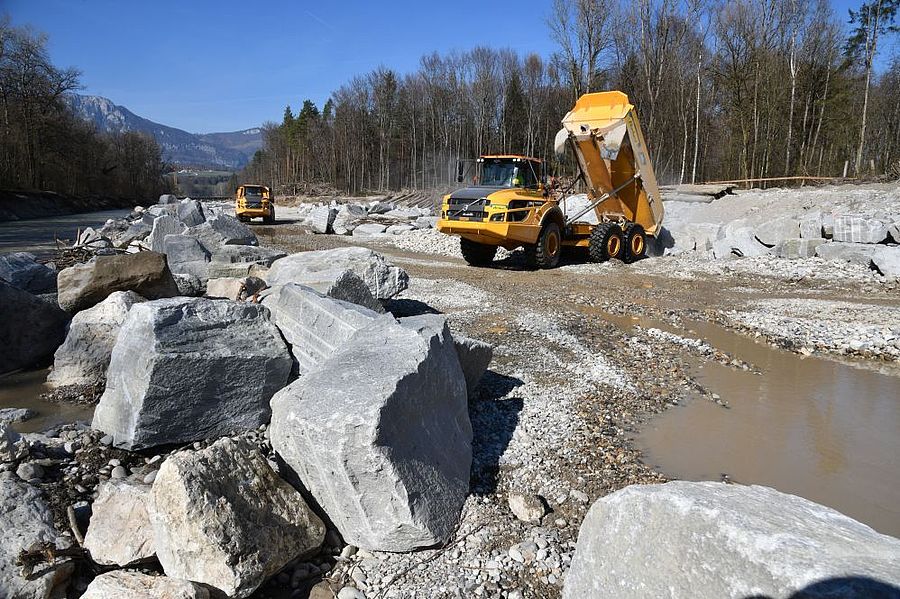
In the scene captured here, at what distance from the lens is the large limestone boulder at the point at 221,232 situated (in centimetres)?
1170

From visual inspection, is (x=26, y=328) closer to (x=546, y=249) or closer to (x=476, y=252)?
(x=476, y=252)

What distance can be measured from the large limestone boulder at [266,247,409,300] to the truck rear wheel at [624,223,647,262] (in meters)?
7.73

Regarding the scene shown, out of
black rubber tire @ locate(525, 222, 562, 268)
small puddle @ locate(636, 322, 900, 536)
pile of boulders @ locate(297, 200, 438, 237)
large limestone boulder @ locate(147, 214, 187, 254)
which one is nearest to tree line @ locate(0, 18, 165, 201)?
pile of boulders @ locate(297, 200, 438, 237)

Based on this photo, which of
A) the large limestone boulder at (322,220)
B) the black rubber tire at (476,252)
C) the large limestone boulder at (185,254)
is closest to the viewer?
the large limestone boulder at (185,254)

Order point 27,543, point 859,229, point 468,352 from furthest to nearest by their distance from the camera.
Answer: point 859,229 < point 468,352 < point 27,543

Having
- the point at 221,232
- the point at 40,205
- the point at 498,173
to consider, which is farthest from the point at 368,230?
the point at 40,205

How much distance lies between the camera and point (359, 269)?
7.25 metres

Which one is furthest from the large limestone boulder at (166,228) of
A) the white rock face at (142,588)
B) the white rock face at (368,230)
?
the white rock face at (142,588)

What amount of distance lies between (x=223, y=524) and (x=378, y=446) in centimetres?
79

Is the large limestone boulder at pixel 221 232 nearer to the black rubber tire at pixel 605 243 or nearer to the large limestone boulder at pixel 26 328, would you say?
the large limestone boulder at pixel 26 328

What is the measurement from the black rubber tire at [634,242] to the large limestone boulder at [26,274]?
11152 mm

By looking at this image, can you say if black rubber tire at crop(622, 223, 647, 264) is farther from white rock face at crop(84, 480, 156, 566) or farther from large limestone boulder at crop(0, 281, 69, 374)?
white rock face at crop(84, 480, 156, 566)

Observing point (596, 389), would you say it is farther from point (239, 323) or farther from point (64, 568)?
point (64, 568)

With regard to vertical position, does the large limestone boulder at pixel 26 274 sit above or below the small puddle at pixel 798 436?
above
